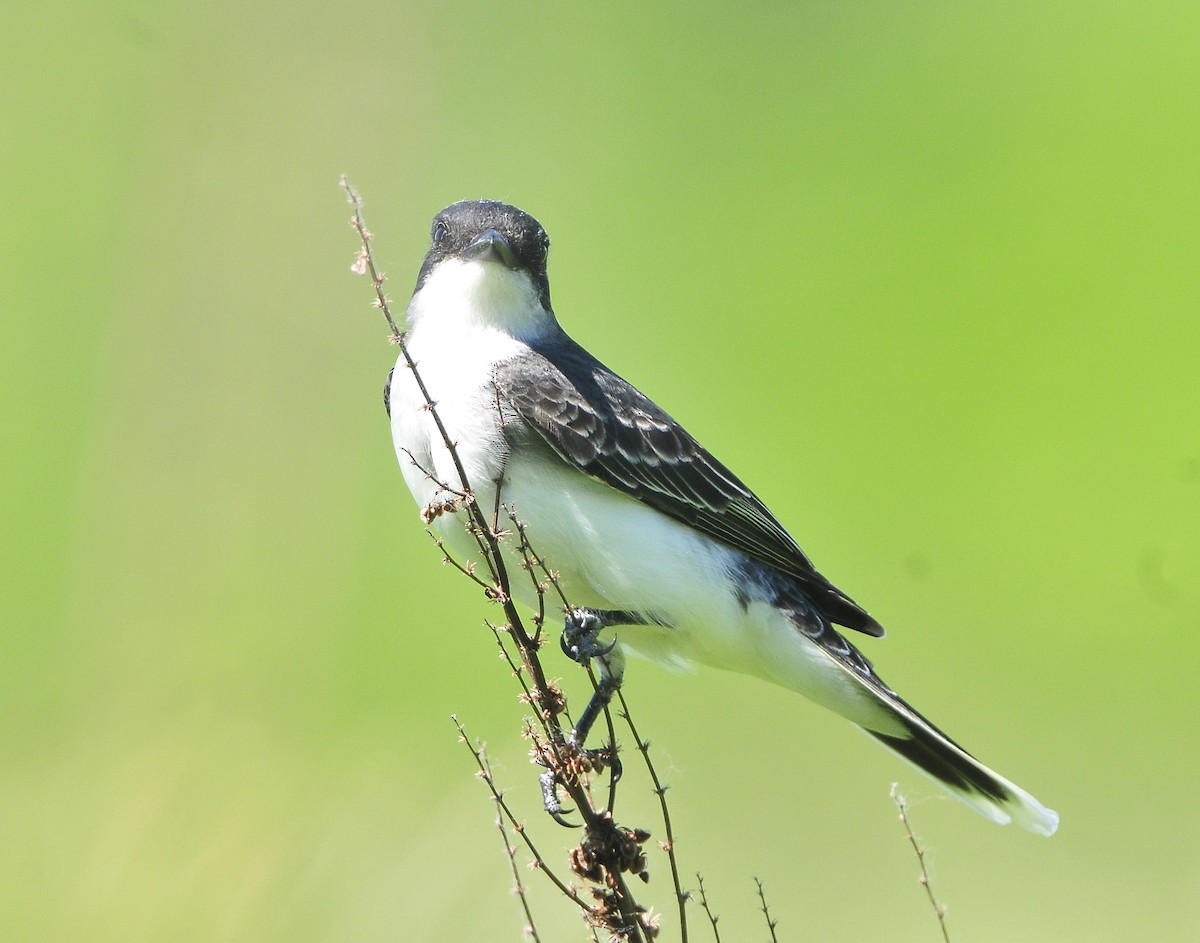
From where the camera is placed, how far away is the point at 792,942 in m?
6.61

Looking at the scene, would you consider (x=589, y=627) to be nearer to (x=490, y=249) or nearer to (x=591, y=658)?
(x=591, y=658)

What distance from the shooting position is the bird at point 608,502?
4.36 meters

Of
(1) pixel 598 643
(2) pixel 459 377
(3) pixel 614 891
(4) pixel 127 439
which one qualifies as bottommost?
(3) pixel 614 891

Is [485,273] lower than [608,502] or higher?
higher

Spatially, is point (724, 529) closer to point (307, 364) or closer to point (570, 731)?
point (570, 731)

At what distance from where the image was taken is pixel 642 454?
4645 millimetres

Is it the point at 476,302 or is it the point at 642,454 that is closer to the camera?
the point at 642,454

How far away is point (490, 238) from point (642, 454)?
3.12 ft

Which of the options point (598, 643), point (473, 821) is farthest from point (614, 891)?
point (473, 821)

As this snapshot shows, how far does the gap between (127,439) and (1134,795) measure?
6.43 meters

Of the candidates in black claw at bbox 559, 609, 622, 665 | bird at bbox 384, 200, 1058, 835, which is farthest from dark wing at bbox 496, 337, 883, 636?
black claw at bbox 559, 609, 622, 665

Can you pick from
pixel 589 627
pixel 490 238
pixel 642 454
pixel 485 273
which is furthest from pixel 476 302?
pixel 589 627

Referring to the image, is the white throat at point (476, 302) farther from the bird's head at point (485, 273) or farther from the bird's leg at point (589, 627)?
the bird's leg at point (589, 627)

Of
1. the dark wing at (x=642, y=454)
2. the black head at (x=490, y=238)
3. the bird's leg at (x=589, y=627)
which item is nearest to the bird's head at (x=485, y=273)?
the black head at (x=490, y=238)
